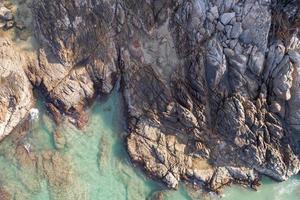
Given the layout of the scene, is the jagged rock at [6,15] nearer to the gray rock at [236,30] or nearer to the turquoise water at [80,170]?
the turquoise water at [80,170]

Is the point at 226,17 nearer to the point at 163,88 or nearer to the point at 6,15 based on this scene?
the point at 163,88

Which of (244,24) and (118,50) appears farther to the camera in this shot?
(118,50)

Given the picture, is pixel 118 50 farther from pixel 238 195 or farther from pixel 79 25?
pixel 238 195

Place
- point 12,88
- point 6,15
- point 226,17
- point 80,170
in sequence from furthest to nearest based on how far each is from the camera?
point 6,15 < point 12,88 < point 80,170 < point 226,17

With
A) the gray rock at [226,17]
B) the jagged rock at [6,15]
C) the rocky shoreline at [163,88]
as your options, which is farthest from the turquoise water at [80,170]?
the gray rock at [226,17]

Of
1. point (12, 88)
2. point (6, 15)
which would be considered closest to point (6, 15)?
point (6, 15)

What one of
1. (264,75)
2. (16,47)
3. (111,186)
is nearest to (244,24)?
(264,75)
